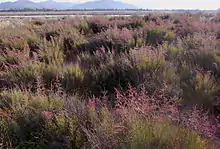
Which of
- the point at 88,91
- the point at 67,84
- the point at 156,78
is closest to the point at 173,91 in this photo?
the point at 156,78

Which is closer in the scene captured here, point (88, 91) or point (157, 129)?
point (157, 129)

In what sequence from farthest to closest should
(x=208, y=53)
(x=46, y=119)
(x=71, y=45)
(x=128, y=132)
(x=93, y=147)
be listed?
1. (x=71, y=45)
2. (x=208, y=53)
3. (x=46, y=119)
4. (x=128, y=132)
5. (x=93, y=147)

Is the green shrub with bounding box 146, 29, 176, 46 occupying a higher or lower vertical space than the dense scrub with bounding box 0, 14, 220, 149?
higher

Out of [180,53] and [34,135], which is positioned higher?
[180,53]

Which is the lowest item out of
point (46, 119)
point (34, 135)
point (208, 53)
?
point (34, 135)

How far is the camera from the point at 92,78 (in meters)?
5.29

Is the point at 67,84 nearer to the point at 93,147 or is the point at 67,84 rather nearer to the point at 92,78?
the point at 92,78

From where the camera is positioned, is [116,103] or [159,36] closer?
[116,103]

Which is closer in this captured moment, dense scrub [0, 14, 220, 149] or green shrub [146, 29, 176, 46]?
dense scrub [0, 14, 220, 149]

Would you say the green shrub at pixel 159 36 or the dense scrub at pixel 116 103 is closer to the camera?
the dense scrub at pixel 116 103

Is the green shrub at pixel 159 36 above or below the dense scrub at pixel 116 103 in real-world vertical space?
above

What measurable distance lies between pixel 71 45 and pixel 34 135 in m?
6.06

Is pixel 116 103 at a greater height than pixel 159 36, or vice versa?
pixel 159 36

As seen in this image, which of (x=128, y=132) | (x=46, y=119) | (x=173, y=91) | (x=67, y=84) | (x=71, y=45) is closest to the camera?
(x=128, y=132)
